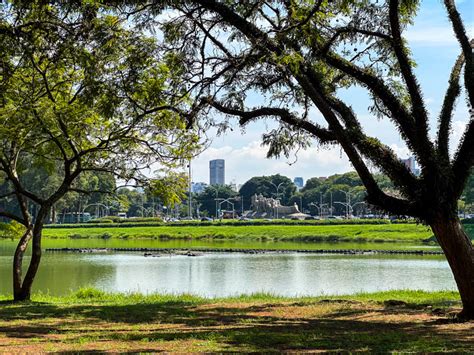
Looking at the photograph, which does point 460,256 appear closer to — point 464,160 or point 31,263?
point 464,160

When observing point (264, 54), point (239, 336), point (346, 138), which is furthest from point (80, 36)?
point (239, 336)

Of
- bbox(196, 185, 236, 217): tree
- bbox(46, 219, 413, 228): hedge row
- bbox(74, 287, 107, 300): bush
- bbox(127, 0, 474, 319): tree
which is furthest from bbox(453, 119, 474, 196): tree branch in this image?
bbox(196, 185, 236, 217): tree

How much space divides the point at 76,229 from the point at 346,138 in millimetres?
72040

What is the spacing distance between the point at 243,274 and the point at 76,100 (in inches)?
673

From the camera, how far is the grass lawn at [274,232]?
61281 mm

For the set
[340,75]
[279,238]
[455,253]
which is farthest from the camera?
[279,238]

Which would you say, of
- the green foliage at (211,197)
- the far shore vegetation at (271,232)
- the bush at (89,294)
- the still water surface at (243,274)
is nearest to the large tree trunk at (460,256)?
the bush at (89,294)

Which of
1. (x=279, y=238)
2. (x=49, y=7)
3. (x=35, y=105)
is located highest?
(x=49, y=7)

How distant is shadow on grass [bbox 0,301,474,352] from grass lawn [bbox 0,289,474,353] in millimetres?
11

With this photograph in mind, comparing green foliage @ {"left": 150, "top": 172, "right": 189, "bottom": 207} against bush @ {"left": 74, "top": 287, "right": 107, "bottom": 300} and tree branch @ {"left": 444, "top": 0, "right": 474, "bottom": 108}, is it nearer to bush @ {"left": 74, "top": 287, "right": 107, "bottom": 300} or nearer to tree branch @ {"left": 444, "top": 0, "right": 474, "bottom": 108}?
bush @ {"left": 74, "top": 287, "right": 107, "bottom": 300}

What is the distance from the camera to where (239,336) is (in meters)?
8.27

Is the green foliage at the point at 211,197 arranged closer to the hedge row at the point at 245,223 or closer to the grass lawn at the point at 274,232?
the hedge row at the point at 245,223

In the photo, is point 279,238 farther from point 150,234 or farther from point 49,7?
point 49,7

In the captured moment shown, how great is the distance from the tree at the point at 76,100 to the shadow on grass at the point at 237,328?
12.1ft
